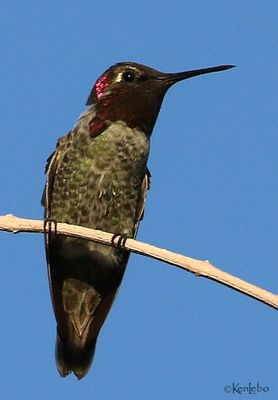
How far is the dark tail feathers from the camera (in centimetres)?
743

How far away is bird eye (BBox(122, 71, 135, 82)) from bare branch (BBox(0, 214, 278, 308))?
188 cm

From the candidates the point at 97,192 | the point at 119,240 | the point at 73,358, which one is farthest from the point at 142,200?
the point at 73,358

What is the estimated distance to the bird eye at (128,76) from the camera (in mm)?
7650

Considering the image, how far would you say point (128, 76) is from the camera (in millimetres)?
7668

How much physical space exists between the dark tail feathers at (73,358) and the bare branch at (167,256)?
160 centimetres

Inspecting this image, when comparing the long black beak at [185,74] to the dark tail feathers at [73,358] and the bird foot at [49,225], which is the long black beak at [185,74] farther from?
the dark tail feathers at [73,358]

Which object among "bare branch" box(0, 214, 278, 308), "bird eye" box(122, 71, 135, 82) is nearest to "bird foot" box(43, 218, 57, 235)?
"bare branch" box(0, 214, 278, 308)

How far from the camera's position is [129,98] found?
24.8ft

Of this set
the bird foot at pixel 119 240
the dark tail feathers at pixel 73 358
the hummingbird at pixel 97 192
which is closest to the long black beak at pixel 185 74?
the hummingbird at pixel 97 192

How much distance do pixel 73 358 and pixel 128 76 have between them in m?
2.50

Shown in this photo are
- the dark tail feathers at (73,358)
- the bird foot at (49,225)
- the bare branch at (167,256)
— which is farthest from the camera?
the dark tail feathers at (73,358)

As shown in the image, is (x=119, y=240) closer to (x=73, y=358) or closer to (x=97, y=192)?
(x=97, y=192)

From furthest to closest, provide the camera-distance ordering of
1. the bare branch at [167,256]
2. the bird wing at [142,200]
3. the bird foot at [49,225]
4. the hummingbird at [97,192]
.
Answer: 1. the bird wing at [142,200]
2. the hummingbird at [97,192]
3. the bird foot at [49,225]
4. the bare branch at [167,256]

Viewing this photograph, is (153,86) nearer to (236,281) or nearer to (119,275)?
(119,275)
